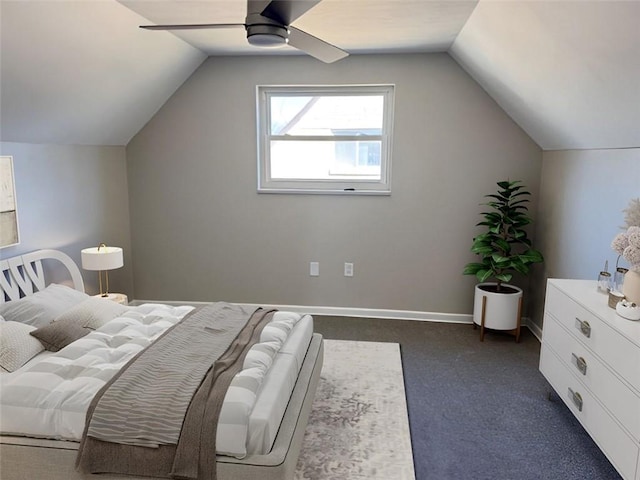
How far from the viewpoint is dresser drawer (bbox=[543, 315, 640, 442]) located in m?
1.94

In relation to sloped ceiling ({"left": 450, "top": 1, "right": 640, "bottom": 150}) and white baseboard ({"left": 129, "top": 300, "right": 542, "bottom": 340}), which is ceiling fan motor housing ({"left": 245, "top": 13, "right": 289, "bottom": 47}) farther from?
white baseboard ({"left": 129, "top": 300, "right": 542, "bottom": 340})

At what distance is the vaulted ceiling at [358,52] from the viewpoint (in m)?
2.24

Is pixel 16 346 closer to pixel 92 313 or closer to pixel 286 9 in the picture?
pixel 92 313

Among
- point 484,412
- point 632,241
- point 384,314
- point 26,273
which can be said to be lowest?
point 484,412

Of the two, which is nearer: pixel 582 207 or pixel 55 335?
pixel 55 335

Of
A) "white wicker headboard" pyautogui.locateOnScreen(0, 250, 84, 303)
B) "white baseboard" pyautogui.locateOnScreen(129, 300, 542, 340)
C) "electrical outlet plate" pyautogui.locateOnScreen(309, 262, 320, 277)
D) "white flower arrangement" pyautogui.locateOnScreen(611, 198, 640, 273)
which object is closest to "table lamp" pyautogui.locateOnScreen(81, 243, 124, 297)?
"white wicker headboard" pyautogui.locateOnScreen(0, 250, 84, 303)

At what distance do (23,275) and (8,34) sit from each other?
5.35 ft

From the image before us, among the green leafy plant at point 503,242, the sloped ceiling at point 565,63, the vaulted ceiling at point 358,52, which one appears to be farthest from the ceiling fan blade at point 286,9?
the green leafy plant at point 503,242

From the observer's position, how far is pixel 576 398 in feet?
8.02

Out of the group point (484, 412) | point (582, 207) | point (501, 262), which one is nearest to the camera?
point (484, 412)

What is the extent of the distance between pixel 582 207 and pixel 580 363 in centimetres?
136

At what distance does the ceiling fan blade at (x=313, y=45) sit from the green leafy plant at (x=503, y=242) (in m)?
2.00

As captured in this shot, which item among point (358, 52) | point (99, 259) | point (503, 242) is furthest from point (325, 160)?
point (99, 259)

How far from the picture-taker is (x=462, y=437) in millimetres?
2588
